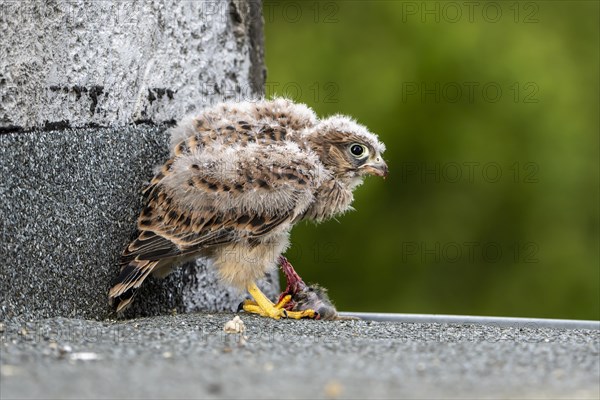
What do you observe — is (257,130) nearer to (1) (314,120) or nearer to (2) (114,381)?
(1) (314,120)

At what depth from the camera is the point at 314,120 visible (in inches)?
183

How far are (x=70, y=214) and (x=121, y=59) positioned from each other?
0.79 metres

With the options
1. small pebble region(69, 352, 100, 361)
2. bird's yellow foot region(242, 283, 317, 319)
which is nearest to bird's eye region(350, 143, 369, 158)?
bird's yellow foot region(242, 283, 317, 319)

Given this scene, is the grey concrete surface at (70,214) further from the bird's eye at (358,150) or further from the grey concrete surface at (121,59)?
the bird's eye at (358,150)

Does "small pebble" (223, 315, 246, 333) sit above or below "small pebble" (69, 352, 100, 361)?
above

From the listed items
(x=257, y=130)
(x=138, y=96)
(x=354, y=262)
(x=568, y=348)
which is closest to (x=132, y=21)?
(x=138, y=96)

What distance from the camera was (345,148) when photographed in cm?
450

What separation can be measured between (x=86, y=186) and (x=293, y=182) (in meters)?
0.84

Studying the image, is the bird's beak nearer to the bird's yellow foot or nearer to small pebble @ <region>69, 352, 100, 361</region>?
the bird's yellow foot

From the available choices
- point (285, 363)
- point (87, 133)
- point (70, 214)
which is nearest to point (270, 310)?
point (70, 214)

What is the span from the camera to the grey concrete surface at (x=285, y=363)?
2547 mm

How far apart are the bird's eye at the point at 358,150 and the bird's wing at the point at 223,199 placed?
331 mm

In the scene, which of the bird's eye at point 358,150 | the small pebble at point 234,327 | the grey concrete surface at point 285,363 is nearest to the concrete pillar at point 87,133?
the grey concrete surface at point 285,363

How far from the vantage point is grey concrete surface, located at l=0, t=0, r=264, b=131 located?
3738 millimetres
